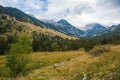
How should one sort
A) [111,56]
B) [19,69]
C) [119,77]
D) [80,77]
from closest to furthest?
[119,77] < [80,77] < [111,56] < [19,69]

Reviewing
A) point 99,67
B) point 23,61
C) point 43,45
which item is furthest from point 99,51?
point 43,45

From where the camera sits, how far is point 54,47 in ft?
539

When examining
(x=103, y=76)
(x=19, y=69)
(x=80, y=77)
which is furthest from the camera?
(x=19, y=69)

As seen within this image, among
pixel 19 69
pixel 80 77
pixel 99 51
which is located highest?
pixel 99 51

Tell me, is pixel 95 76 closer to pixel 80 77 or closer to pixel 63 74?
pixel 80 77

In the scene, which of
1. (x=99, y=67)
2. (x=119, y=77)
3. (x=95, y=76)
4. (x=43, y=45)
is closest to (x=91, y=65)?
(x=99, y=67)

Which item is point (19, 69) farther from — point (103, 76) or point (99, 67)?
point (103, 76)

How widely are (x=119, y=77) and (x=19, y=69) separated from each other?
39.9m

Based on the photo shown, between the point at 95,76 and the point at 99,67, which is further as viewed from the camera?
the point at 99,67

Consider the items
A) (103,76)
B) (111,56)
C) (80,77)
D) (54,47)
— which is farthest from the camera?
(54,47)

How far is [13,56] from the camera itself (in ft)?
175

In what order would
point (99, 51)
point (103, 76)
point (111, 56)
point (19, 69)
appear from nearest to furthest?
point (103, 76)
point (111, 56)
point (99, 51)
point (19, 69)

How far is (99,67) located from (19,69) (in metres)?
34.3

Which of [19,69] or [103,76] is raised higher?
[103,76]
